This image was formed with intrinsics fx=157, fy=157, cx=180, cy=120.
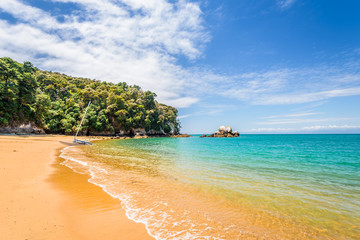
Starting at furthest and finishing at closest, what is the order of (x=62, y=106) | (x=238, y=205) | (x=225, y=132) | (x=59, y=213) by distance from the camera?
(x=225, y=132), (x=62, y=106), (x=238, y=205), (x=59, y=213)

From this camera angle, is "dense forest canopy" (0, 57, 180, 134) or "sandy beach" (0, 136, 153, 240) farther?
"dense forest canopy" (0, 57, 180, 134)

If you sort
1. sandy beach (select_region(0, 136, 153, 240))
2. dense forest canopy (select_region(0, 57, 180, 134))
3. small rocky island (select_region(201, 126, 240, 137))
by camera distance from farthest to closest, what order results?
small rocky island (select_region(201, 126, 240, 137)) → dense forest canopy (select_region(0, 57, 180, 134)) → sandy beach (select_region(0, 136, 153, 240))

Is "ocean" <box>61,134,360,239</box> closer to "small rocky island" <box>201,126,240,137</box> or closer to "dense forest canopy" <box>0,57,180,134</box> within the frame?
"dense forest canopy" <box>0,57,180,134</box>

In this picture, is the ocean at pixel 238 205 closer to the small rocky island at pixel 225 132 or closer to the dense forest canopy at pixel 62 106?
the dense forest canopy at pixel 62 106

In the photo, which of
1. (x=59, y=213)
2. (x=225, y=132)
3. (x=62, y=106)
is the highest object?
(x=62, y=106)

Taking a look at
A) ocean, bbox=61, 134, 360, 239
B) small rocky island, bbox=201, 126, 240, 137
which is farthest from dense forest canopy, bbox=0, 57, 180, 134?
ocean, bbox=61, 134, 360, 239

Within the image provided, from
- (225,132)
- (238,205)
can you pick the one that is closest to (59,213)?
(238,205)

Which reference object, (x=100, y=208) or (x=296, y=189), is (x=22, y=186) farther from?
(x=296, y=189)

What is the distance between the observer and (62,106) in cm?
4916

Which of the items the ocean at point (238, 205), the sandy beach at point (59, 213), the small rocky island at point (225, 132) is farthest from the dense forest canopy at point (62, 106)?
the ocean at point (238, 205)

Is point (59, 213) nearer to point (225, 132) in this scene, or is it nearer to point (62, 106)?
point (62, 106)

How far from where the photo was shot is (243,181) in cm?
781

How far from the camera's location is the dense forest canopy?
30391mm

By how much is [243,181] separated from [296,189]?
218 centimetres
